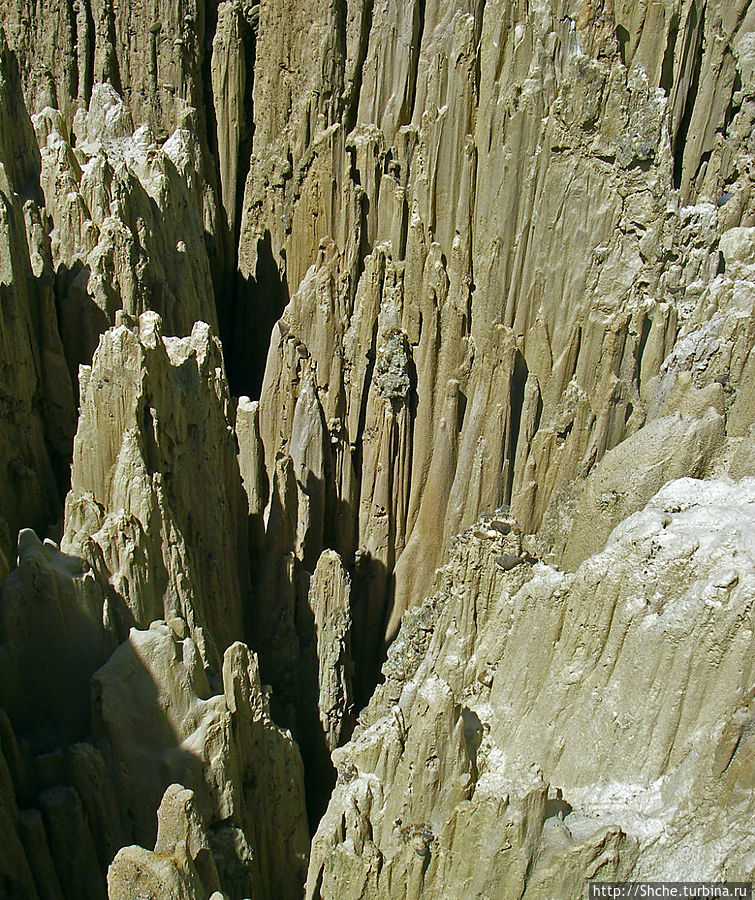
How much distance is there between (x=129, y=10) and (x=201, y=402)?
8560mm

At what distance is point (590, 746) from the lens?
607 centimetres

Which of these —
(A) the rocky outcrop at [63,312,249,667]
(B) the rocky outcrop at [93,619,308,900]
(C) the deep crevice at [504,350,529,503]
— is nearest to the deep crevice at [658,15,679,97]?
(C) the deep crevice at [504,350,529,503]

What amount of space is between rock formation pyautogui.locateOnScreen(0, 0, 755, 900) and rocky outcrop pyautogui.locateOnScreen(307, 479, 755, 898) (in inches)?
1.1

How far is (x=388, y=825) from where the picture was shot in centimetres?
610

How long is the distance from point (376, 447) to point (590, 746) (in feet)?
23.0

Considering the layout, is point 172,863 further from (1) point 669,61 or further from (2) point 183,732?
(1) point 669,61

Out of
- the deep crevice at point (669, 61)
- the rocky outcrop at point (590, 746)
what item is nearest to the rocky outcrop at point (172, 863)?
the rocky outcrop at point (590, 746)

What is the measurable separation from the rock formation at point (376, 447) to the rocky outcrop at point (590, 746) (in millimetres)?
27

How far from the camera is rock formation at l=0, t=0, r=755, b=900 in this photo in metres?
5.72

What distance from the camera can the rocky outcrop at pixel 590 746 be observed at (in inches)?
214

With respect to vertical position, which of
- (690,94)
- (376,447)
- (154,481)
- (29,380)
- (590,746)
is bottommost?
(590,746)

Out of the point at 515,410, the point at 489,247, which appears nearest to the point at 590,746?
the point at 515,410

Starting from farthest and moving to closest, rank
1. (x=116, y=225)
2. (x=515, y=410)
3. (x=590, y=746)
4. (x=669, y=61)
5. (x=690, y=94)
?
(x=690, y=94) < (x=515, y=410) < (x=669, y=61) < (x=116, y=225) < (x=590, y=746)

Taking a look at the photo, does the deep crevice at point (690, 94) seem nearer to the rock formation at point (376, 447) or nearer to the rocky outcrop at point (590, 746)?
the rock formation at point (376, 447)
